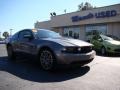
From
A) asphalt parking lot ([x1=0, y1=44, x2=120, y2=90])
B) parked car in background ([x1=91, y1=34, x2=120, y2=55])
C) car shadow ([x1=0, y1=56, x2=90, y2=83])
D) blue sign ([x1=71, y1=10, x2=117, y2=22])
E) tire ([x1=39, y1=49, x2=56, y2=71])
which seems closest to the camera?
asphalt parking lot ([x1=0, y1=44, x2=120, y2=90])

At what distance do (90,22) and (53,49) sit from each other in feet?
57.4

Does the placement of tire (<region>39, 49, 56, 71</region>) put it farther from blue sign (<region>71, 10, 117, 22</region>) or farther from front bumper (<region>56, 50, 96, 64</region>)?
blue sign (<region>71, 10, 117, 22</region>)

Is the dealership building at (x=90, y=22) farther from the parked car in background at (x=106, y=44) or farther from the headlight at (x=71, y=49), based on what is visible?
the headlight at (x=71, y=49)

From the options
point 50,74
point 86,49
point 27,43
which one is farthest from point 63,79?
point 27,43

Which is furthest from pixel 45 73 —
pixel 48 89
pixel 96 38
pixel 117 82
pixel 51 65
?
pixel 96 38

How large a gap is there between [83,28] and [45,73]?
19452 mm

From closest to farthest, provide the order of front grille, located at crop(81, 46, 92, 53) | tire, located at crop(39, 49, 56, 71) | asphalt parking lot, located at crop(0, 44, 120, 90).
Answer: asphalt parking lot, located at crop(0, 44, 120, 90) < tire, located at crop(39, 49, 56, 71) < front grille, located at crop(81, 46, 92, 53)

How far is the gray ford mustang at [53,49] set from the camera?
18.2 ft

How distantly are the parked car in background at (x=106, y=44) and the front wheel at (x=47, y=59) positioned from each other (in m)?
6.57

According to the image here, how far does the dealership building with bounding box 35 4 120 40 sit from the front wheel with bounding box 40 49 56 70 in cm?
1493

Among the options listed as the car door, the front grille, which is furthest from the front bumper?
the car door

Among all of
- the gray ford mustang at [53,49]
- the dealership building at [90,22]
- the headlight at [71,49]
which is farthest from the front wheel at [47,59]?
the dealership building at [90,22]

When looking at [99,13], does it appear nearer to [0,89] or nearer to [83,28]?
[83,28]

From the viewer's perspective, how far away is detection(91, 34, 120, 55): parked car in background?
37.7 feet
